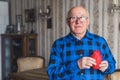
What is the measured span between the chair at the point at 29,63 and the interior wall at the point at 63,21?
0.44 m

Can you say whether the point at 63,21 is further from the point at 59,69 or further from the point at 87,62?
the point at 87,62

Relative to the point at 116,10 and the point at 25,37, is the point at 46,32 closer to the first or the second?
the point at 25,37

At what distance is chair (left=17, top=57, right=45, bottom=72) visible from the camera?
379 cm

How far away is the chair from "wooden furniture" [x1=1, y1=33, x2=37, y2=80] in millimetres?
635

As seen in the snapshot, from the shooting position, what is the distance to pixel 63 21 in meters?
4.09

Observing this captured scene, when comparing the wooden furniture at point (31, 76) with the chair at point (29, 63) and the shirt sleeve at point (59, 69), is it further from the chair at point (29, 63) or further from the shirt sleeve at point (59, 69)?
the shirt sleeve at point (59, 69)

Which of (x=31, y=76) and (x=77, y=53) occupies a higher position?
(x=77, y=53)

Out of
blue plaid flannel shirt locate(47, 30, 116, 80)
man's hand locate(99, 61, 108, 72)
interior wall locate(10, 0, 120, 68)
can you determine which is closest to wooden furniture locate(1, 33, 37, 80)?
interior wall locate(10, 0, 120, 68)

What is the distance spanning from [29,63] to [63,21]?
0.91m

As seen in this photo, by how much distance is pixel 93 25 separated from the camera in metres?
3.63

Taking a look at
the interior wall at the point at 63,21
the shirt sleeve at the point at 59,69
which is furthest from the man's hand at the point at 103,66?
the interior wall at the point at 63,21

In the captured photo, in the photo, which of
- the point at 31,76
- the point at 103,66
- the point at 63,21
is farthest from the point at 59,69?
the point at 63,21

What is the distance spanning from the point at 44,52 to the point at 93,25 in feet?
4.13

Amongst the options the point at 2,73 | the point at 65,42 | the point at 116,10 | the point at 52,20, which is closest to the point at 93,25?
the point at 116,10
